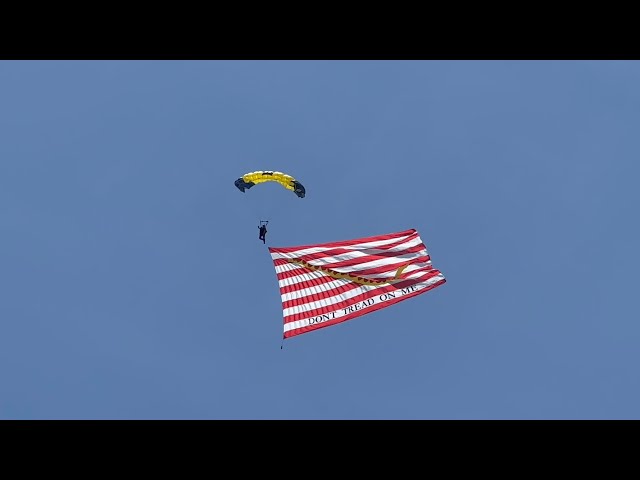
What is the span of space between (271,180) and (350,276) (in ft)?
24.4

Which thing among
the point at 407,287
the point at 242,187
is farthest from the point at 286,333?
the point at 242,187

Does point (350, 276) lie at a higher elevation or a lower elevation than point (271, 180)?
lower

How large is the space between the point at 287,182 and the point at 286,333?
383 inches

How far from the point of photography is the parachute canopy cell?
43.8m

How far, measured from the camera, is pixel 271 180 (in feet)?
144

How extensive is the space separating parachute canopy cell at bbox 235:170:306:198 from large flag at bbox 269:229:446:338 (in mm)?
4176

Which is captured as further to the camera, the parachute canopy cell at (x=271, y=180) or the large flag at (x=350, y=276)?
the parachute canopy cell at (x=271, y=180)

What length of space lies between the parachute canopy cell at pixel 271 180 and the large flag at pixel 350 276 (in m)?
4.18

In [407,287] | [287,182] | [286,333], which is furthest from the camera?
[287,182]

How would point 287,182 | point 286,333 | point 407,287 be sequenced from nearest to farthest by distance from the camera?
point 286,333
point 407,287
point 287,182

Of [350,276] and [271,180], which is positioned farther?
[271,180]

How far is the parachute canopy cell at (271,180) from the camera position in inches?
1722

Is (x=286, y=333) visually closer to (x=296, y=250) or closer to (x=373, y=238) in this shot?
(x=296, y=250)

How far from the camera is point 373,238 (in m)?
42.1
